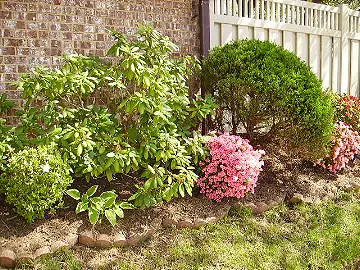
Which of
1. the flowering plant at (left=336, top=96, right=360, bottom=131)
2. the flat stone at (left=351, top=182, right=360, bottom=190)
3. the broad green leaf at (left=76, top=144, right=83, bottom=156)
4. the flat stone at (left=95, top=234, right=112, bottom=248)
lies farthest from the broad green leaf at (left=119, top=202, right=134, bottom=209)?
the flowering plant at (left=336, top=96, right=360, bottom=131)

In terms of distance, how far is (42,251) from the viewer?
3.99 meters

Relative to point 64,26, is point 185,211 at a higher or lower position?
lower

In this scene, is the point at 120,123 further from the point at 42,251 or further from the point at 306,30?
the point at 306,30

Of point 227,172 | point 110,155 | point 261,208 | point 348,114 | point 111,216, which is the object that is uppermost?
point 110,155

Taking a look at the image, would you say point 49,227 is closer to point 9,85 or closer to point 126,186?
point 126,186

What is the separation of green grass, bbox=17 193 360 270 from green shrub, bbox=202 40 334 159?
34.2 inches

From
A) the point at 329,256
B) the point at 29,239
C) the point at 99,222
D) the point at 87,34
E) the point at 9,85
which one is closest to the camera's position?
the point at 29,239

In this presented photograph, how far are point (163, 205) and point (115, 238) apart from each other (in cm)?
79

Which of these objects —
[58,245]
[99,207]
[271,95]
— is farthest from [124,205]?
[271,95]

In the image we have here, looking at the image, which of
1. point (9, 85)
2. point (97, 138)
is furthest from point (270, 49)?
point (9, 85)

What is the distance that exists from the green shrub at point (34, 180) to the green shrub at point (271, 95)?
7.59 feet

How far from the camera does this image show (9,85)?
524 cm

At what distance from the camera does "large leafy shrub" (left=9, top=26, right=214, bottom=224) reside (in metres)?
4.63

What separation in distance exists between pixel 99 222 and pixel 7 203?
878 mm
